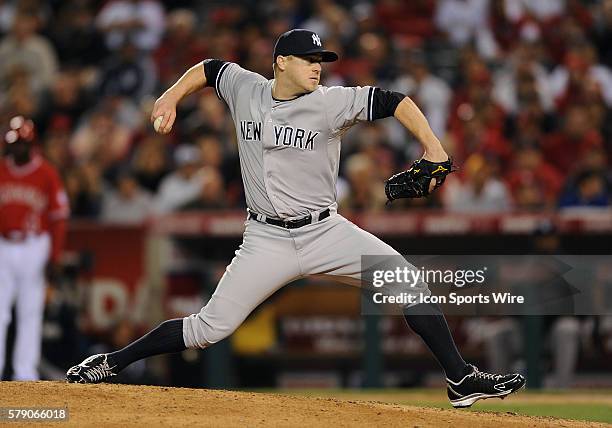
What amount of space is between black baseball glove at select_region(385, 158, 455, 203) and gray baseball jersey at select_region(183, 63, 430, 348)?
0.28m

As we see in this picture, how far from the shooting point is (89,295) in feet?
33.9

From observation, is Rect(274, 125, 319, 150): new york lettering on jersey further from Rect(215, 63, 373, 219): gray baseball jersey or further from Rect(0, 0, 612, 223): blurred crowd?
Rect(0, 0, 612, 223): blurred crowd

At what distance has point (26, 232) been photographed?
9.17m

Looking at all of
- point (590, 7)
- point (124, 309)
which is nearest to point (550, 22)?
point (590, 7)

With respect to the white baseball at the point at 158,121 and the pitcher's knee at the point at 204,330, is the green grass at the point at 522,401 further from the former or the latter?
the white baseball at the point at 158,121

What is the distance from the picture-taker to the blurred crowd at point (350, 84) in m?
10.7

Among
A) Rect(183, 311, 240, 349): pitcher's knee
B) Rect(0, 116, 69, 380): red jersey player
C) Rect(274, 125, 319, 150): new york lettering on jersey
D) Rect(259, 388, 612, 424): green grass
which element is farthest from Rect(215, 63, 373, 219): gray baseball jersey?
Rect(0, 116, 69, 380): red jersey player

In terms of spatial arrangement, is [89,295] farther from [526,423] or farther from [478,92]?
[526,423]

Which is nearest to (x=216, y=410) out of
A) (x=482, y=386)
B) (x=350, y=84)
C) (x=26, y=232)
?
(x=482, y=386)

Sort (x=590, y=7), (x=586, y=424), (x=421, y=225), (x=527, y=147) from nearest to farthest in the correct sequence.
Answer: (x=586, y=424), (x=421, y=225), (x=527, y=147), (x=590, y=7)

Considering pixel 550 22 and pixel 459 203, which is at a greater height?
pixel 550 22

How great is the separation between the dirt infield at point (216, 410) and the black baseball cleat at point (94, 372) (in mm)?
62

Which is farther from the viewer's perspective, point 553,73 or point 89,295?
point 553,73

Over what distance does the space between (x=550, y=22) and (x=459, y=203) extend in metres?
3.60
